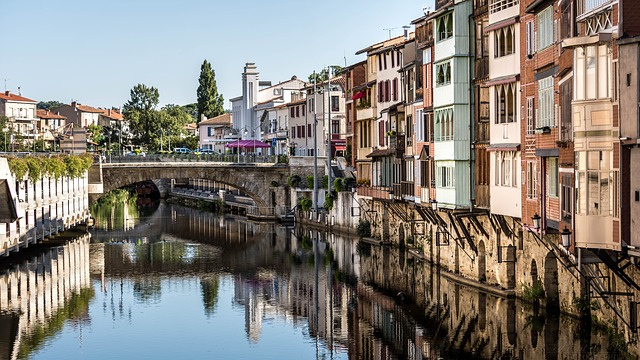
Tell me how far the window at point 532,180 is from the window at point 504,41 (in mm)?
5943

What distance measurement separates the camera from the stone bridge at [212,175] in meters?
103

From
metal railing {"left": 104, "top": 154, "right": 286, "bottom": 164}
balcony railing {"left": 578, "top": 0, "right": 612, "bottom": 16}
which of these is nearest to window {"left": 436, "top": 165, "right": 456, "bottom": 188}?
balcony railing {"left": 578, "top": 0, "right": 612, "bottom": 16}

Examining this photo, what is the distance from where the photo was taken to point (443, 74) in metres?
53.9

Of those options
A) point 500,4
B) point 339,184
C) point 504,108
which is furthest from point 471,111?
Result: point 339,184

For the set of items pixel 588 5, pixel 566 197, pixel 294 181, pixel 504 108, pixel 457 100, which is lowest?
pixel 294 181

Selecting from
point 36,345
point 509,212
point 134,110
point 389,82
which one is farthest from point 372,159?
point 134,110

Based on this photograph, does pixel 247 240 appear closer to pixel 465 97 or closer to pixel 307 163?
pixel 307 163

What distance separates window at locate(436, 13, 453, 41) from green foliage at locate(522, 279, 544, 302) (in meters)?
13.6

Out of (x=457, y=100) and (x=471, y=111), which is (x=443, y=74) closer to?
(x=457, y=100)

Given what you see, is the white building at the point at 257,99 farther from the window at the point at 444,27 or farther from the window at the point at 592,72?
the window at the point at 592,72

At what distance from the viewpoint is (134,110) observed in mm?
186375

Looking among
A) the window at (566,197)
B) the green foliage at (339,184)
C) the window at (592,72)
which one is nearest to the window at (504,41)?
the window at (566,197)

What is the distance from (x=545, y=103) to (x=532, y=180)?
349 centimetres

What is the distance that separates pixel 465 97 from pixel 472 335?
13377 mm
